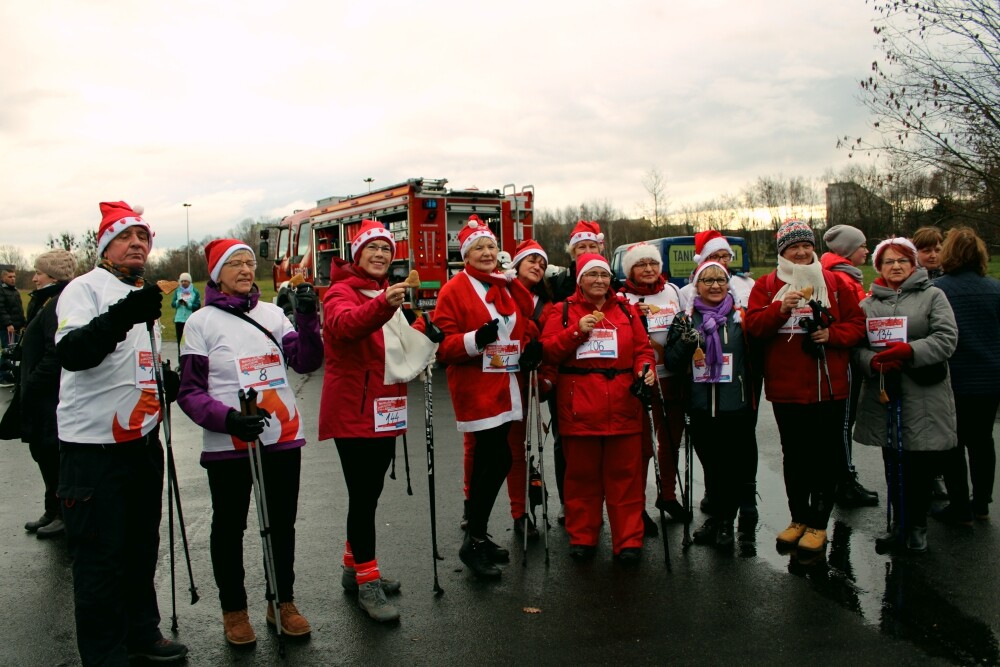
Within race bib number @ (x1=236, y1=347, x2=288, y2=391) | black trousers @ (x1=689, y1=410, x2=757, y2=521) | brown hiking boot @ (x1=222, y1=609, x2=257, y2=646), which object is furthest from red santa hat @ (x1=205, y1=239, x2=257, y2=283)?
black trousers @ (x1=689, y1=410, x2=757, y2=521)

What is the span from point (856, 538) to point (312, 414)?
7.45 metres

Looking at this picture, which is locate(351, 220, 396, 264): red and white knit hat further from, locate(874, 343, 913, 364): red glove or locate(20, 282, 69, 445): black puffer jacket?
locate(874, 343, 913, 364): red glove

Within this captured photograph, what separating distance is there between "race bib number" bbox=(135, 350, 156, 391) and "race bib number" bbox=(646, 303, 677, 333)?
133 inches

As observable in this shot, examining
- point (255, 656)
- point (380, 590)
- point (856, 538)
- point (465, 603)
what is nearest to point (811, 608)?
point (856, 538)

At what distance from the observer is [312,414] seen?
430 inches

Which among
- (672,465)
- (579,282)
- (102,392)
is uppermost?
(579,282)

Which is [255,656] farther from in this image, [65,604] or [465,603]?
[65,604]

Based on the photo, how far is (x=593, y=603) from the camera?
4461 mm

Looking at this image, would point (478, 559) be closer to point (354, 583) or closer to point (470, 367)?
point (354, 583)

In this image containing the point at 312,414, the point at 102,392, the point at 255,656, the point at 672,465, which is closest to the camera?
the point at 102,392

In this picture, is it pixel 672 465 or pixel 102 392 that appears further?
pixel 672 465

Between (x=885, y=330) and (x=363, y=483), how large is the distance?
3527 mm

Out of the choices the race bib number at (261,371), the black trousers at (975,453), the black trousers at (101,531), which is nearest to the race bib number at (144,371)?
the black trousers at (101,531)

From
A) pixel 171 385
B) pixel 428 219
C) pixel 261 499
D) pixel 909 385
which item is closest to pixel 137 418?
pixel 171 385
